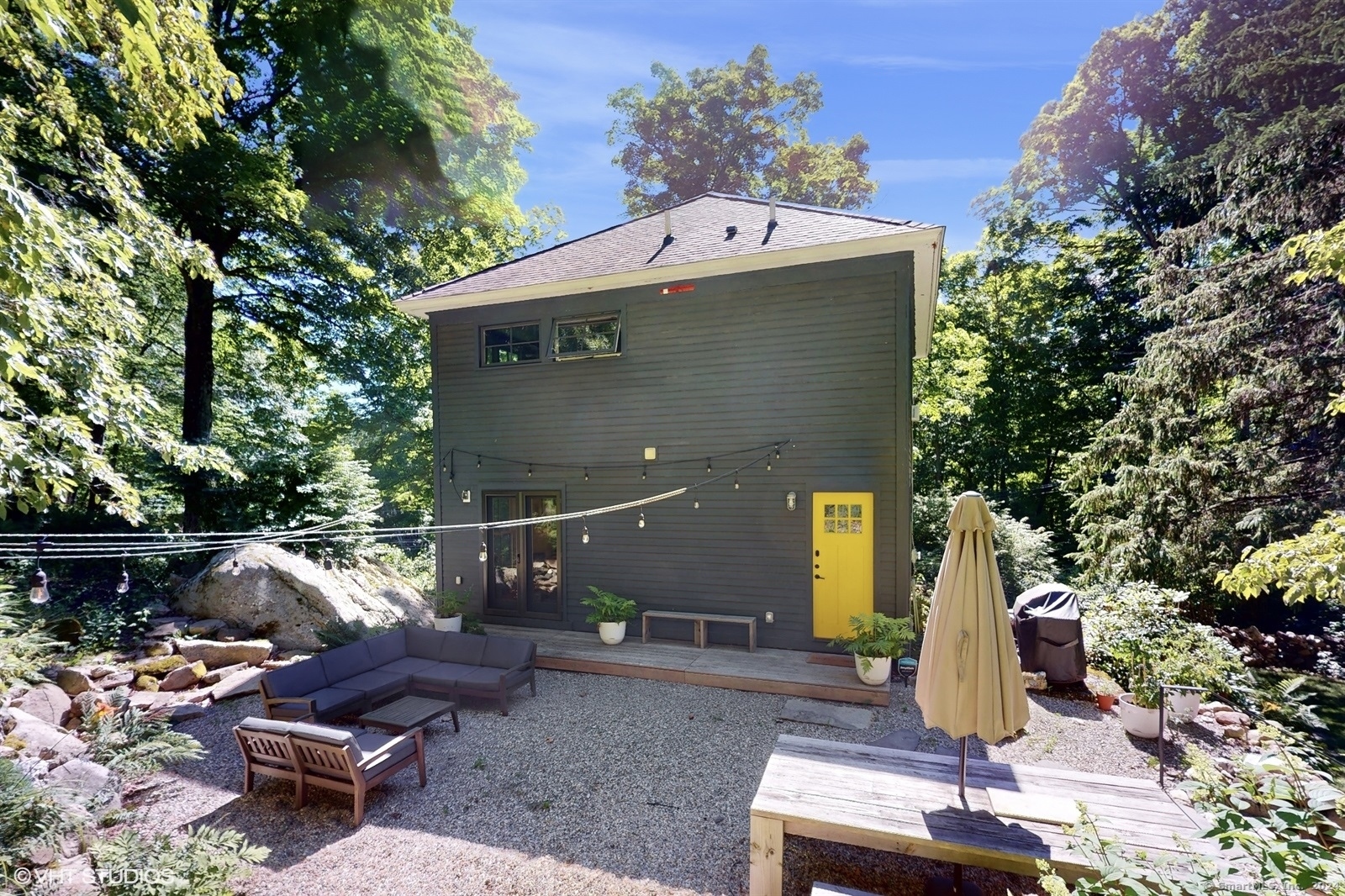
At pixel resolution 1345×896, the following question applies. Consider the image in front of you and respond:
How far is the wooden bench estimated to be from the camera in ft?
26.6

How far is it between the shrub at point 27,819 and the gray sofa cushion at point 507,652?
3581 millimetres

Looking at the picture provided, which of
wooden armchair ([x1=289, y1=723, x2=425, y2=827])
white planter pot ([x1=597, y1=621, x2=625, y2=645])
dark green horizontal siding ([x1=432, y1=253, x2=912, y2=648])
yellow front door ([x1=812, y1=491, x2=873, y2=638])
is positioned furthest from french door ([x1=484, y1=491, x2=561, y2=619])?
wooden armchair ([x1=289, y1=723, x2=425, y2=827])

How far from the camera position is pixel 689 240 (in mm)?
9281

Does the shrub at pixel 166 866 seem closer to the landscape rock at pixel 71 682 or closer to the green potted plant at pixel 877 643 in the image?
the landscape rock at pixel 71 682

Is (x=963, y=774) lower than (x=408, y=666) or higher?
higher

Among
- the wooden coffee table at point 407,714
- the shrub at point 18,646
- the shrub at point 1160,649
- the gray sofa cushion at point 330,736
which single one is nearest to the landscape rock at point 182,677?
the shrub at point 18,646

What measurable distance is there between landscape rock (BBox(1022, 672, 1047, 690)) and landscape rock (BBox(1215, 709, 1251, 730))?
62.0 inches

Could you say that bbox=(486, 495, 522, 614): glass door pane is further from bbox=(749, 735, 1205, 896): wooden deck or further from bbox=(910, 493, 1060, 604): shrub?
bbox=(910, 493, 1060, 604): shrub

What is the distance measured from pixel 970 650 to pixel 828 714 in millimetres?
3395

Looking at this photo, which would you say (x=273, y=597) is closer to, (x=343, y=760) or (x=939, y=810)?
(x=343, y=760)

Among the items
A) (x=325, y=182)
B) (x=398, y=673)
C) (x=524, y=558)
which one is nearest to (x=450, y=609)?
(x=524, y=558)

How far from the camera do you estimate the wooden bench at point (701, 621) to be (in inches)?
319

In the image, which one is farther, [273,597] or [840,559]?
[273,597]

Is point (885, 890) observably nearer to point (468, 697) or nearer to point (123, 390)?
point (468, 697)
